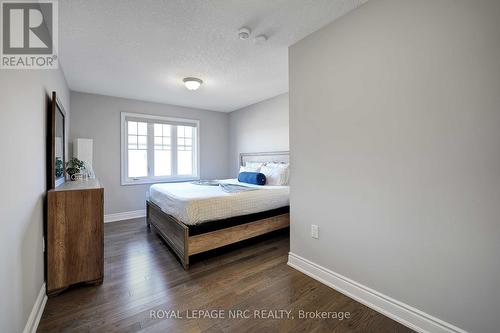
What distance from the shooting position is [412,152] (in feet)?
4.72

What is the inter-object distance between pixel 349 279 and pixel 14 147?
101 inches

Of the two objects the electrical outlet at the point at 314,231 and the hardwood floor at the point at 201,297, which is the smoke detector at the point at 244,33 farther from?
the hardwood floor at the point at 201,297

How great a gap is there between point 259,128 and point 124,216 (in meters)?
3.24

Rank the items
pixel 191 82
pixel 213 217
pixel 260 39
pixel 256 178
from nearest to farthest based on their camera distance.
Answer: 1. pixel 260 39
2. pixel 213 217
3. pixel 191 82
4. pixel 256 178

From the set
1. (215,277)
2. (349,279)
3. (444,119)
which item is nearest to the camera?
(444,119)

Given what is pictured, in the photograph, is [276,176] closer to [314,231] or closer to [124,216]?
[314,231]

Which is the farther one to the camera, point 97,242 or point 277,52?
point 277,52

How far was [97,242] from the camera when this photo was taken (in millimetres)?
1938

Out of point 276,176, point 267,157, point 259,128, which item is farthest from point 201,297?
point 259,128

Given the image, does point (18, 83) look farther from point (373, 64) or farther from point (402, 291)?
point (402, 291)

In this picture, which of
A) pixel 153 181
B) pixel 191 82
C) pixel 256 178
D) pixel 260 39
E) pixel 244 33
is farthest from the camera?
pixel 153 181

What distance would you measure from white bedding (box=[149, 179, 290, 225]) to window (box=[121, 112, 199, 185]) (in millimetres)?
1497

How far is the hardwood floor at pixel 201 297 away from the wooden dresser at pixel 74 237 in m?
0.14

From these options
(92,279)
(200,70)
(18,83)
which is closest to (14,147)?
(18,83)
